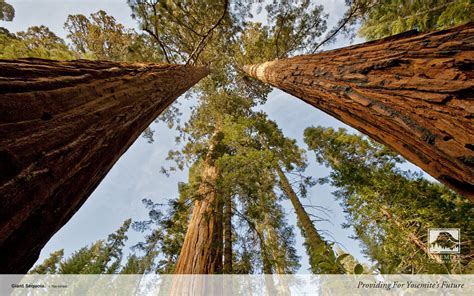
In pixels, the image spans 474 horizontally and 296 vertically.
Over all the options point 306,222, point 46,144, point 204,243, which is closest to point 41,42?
point 204,243

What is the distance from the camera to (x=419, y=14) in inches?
250

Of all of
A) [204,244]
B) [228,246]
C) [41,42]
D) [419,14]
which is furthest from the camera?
[41,42]

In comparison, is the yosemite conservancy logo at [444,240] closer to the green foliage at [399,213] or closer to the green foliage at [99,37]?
the green foliage at [399,213]

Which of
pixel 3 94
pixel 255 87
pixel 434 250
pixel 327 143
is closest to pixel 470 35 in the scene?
pixel 3 94

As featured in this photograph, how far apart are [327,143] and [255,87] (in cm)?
587

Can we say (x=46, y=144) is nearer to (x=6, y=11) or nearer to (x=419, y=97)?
(x=419, y=97)

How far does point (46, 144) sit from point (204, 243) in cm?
410

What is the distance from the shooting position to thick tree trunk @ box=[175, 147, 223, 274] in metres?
4.09

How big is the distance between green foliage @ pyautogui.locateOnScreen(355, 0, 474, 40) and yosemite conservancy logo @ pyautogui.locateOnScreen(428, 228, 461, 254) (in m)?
4.30

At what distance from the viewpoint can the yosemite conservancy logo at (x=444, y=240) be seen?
4016 millimetres

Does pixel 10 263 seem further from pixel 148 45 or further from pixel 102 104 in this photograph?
pixel 148 45

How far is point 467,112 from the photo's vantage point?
1089 mm

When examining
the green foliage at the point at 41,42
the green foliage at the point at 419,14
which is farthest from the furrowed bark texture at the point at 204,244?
the green foliage at the point at 419,14

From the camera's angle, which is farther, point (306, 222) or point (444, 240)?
point (306, 222)
